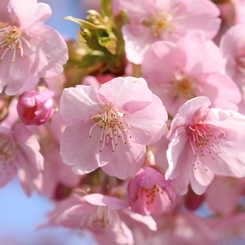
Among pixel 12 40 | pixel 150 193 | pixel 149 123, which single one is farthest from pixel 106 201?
pixel 12 40

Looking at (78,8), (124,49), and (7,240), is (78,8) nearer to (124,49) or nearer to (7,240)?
(124,49)

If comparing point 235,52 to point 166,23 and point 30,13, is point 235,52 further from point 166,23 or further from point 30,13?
point 30,13

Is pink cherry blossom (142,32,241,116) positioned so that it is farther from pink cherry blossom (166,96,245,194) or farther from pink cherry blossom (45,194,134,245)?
pink cherry blossom (45,194,134,245)

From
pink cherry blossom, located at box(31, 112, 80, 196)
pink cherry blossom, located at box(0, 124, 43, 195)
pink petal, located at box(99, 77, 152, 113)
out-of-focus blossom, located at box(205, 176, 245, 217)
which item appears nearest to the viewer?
pink petal, located at box(99, 77, 152, 113)

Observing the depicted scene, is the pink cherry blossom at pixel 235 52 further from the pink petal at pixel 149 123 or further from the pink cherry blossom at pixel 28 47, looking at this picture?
the pink cherry blossom at pixel 28 47

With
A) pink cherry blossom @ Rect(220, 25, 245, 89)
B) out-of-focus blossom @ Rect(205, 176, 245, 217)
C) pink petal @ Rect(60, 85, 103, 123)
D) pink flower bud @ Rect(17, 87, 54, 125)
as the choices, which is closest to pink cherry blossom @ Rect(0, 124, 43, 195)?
pink flower bud @ Rect(17, 87, 54, 125)

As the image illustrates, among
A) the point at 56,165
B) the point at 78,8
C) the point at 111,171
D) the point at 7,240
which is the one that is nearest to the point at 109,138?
the point at 111,171

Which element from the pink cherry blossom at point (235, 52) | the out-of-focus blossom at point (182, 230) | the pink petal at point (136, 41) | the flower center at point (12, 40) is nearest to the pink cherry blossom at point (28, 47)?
the flower center at point (12, 40)
